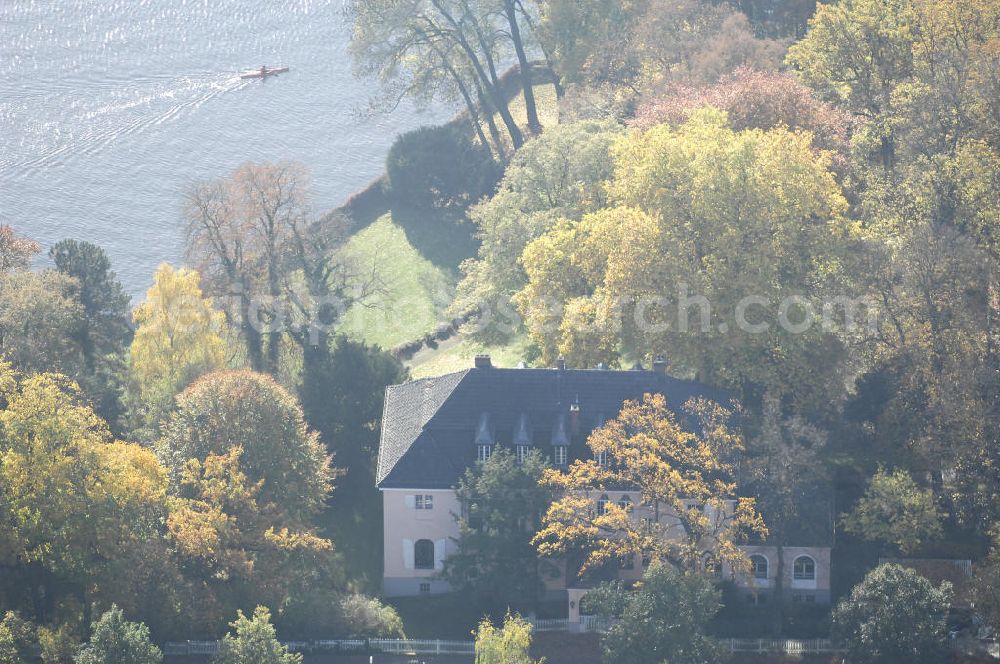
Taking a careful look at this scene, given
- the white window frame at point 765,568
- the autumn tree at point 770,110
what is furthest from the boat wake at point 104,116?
the white window frame at point 765,568

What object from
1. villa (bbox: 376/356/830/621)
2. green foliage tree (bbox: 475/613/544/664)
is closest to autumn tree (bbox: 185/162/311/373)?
villa (bbox: 376/356/830/621)

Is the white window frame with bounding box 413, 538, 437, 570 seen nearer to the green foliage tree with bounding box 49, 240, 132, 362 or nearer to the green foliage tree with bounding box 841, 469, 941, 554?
the green foliage tree with bounding box 841, 469, 941, 554

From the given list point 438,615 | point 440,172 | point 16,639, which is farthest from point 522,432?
point 440,172

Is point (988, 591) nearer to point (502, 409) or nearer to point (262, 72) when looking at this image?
point (502, 409)

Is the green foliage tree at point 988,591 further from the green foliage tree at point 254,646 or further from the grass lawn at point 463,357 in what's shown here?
the grass lawn at point 463,357

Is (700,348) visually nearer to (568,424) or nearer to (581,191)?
(568,424)

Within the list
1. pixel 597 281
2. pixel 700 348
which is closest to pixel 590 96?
pixel 597 281
